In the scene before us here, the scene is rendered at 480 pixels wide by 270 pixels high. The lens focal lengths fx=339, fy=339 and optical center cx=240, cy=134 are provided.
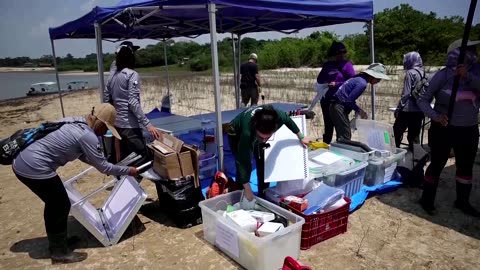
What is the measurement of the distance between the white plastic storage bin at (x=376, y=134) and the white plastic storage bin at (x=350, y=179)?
575 millimetres

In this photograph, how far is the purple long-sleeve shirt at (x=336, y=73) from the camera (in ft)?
16.0

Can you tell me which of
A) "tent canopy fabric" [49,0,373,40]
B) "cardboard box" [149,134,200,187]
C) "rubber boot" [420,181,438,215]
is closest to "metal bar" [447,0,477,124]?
"rubber boot" [420,181,438,215]

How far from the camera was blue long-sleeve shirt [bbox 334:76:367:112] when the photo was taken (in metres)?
4.06

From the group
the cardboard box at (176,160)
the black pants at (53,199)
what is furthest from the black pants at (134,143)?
the black pants at (53,199)

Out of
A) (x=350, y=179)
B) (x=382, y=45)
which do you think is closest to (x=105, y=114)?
(x=350, y=179)

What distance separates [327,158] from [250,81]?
560cm

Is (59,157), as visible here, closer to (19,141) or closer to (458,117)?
(19,141)

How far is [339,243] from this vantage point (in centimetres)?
300

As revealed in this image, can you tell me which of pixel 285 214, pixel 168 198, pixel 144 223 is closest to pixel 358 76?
pixel 285 214

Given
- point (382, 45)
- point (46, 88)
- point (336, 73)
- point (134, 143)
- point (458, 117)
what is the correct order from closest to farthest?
point (458, 117)
point (134, 143)
point (336, 73)
point (46, 88)
point (382, 45)

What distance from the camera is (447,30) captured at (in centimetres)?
3316

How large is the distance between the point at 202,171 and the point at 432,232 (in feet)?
8.24

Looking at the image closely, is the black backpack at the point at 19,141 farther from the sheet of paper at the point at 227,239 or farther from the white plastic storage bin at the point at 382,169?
the white plastic storage bin at the point at 382,169

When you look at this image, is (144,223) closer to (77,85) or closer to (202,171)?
(202,171)
